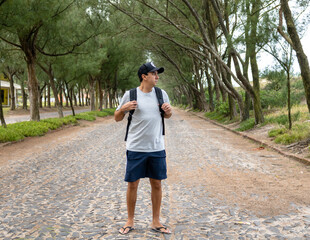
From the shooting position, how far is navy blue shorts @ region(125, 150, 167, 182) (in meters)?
3.44

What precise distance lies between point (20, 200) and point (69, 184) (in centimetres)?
108

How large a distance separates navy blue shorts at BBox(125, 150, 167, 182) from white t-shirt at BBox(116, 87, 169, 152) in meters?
0.06

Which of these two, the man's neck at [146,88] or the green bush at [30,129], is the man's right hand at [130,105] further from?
the green bush at [30,129]

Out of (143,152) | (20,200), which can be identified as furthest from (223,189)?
(20,200)

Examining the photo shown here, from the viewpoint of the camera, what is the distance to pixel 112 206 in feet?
14.9

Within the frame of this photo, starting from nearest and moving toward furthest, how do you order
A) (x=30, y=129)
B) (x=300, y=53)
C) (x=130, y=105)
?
1. (x=130, y=105)
2. (x=300, y=53)
3. (x=30, y=129)

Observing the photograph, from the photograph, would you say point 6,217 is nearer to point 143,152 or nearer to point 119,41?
point 143,152

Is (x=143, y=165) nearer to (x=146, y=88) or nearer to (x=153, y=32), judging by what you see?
(x=146, y=88)

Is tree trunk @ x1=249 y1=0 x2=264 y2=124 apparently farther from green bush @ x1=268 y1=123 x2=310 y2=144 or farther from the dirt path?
the dirt path

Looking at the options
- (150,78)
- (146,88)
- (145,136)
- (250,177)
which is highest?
(150,78)

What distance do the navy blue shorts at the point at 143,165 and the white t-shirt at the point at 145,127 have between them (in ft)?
0.18

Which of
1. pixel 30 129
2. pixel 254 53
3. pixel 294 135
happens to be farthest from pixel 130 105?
pixel 30 129

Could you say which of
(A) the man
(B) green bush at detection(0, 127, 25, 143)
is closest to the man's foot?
(A) the man

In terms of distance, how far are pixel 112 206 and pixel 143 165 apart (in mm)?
1393
